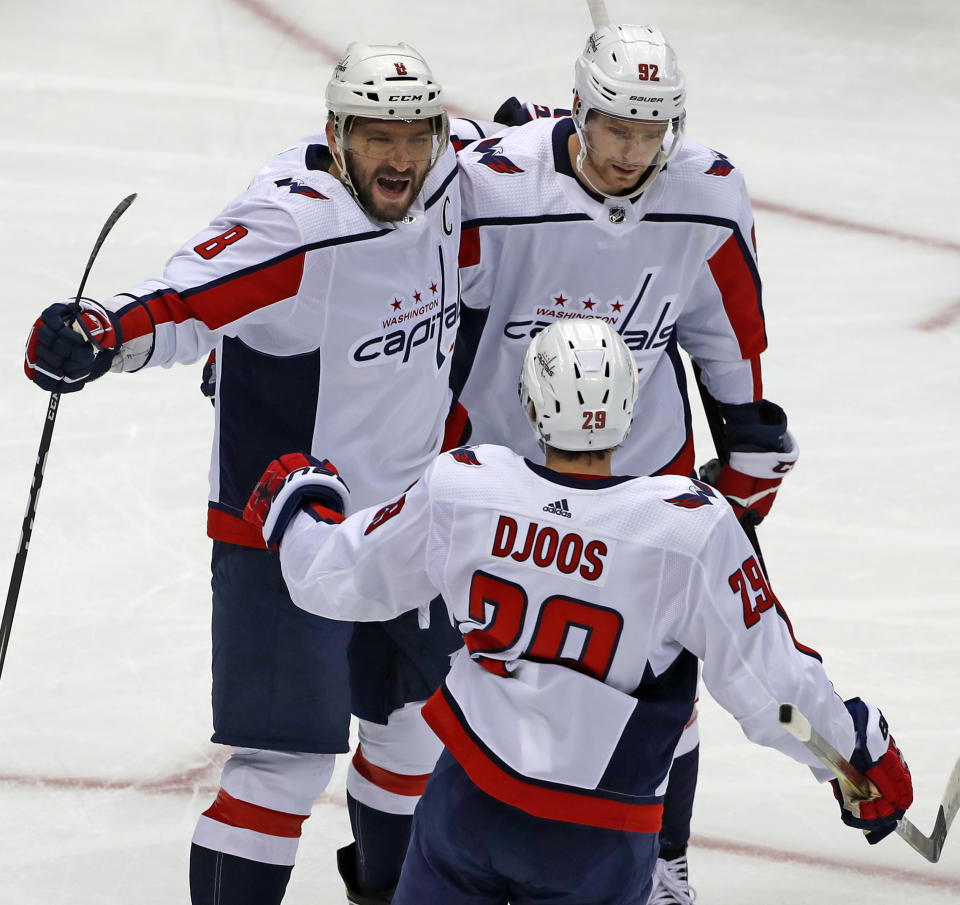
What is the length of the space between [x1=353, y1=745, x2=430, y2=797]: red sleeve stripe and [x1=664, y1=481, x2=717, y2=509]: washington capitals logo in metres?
1.05

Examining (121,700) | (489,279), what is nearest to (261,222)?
(489,279)

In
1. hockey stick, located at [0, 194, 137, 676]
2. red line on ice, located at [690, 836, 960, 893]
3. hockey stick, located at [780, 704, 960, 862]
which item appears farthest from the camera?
red line on ice, located at [690, 836, 960, 893]

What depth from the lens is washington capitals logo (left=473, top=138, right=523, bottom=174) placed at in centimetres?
296

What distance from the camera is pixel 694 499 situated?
7.19 ft

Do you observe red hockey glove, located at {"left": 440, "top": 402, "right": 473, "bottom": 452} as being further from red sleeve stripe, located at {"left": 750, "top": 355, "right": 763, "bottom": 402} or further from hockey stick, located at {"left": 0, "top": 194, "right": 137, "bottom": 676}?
hockey stick, located at {"left": 0, "top": 194, "right": 137, "bottom": 676}

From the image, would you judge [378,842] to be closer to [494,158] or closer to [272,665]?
[272,665]

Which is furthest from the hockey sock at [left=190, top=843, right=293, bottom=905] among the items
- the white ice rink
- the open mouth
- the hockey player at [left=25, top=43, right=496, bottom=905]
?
the open mouth

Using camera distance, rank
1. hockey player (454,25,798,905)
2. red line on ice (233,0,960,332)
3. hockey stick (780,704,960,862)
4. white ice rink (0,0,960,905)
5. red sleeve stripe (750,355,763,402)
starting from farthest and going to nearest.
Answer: red line on ice (233,0,960,332), white ice rink (0,0,960,905), red sleeve stripe (750,355,763,402), hockey player (454,25,798,905), hockey stick (780,704,960,862)

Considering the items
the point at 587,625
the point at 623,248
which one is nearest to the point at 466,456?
the point at 587,625

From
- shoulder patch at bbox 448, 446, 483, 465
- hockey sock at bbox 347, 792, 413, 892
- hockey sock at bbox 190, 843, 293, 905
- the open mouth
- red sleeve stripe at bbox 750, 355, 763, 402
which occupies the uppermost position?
the open mouth

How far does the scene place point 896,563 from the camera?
434cm

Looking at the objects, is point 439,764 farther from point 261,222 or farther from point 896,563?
point 896,563

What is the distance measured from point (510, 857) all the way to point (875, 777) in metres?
0.50

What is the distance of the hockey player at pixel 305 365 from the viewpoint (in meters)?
2.60
